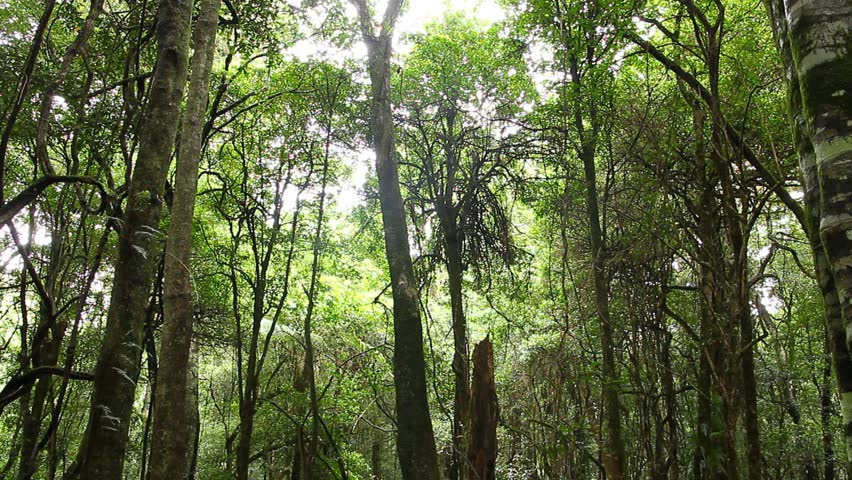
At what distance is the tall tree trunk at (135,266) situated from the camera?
269 cm

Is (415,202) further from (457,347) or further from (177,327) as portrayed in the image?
(177,327)

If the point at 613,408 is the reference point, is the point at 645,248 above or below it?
above

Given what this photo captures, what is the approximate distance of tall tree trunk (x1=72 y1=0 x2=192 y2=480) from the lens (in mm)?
2688

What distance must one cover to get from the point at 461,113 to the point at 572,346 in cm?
604

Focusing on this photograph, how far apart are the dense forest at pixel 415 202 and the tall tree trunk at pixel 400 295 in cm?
3

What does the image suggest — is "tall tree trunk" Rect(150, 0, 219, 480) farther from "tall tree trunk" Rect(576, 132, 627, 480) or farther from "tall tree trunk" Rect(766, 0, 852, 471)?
"tall tree trunk" Rect(576, 132, 627, 480)

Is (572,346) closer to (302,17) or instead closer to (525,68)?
(525,68)

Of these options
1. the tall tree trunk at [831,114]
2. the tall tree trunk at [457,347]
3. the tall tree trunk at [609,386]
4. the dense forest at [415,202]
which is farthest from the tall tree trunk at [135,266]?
the tall tree trunk at [609,386]

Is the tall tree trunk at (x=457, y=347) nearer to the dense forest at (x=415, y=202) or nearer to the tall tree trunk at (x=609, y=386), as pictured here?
the dense forest at (x=415, y=202)

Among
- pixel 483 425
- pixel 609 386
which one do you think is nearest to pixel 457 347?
pixel 609 386

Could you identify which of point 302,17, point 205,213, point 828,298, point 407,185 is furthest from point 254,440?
point 828,298

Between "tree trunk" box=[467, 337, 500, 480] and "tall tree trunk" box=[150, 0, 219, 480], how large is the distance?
7.70ft

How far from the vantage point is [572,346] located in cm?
1191

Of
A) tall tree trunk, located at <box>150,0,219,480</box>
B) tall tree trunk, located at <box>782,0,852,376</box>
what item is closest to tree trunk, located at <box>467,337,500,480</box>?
tall tree trunk, located at <box>150,0,219,480</box>
